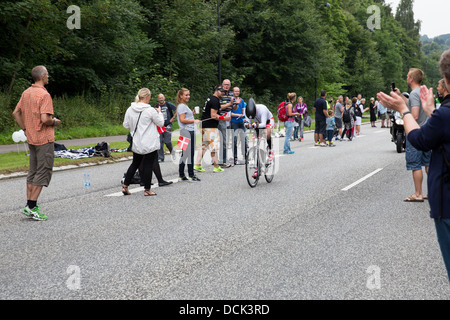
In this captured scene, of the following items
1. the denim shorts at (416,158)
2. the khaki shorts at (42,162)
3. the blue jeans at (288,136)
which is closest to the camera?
the khaki shorts at (42,162)

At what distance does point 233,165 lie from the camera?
1505 cm

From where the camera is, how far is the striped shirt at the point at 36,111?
24.8 ft

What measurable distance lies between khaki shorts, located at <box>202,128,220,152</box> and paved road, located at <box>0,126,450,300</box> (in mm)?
2349

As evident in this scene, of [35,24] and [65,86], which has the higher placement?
[35,24]

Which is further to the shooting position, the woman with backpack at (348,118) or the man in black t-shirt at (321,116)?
the woman with backpack at (348,118)

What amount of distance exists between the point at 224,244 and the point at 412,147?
13.4 feet

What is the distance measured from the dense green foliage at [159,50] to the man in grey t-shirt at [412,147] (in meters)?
16.0

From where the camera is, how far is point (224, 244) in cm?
A: 611

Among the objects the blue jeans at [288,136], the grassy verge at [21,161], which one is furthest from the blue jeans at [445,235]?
the blue jeans at [288,136]

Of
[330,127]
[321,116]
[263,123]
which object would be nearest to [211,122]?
[263,123]

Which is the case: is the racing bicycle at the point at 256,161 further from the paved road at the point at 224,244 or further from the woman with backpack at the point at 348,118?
the woman with backpack at the point at 348,118
